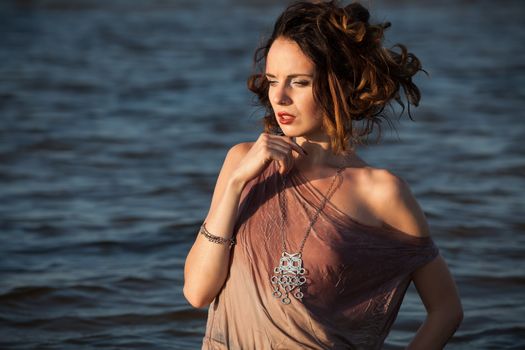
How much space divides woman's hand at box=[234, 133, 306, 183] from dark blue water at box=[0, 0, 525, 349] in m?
0.49

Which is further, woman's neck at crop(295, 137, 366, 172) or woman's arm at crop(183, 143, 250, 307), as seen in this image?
woman's neck at crop(295, 137, 366, 172)

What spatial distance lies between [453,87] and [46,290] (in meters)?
6.98

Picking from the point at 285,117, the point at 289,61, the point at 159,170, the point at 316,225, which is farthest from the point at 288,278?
the point at 159,170

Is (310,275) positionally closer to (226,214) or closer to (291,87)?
(226,214)

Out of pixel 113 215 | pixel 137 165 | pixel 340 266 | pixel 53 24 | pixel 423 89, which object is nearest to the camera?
pixel 340 266

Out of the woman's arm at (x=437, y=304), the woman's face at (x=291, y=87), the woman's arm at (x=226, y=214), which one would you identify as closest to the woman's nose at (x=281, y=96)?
the woman's face at (x=291, y=87)

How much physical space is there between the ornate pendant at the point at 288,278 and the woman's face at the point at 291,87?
0.41m

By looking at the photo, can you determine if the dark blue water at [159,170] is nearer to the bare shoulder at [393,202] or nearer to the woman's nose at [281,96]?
the woman's nose at [281,96]

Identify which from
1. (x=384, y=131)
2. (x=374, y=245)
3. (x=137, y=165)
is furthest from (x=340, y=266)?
(x=384, y=131)

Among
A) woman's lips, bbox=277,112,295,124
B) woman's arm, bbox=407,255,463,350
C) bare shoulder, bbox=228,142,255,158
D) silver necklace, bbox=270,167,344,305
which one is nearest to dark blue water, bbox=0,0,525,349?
bare shoulder, bbox=228,142,255,158

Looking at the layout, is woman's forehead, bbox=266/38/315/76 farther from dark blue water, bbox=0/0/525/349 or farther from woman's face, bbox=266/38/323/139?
dark blue water, bbox=0/0/525/349

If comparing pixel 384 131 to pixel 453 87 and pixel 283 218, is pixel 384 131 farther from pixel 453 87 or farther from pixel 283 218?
pixel 283 218

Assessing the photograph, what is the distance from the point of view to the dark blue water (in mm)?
4781

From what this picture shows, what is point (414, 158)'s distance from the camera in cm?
774
